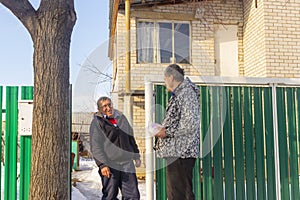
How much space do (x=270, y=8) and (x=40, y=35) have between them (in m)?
6.49

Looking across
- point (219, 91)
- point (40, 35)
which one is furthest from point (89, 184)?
point (40, 35)

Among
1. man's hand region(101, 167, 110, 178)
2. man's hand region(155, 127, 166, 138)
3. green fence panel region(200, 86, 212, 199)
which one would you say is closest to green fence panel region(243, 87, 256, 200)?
green fence panel region(200, 86, 212, 199)

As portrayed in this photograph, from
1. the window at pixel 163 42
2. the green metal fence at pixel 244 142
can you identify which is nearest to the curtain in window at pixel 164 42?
the window at pixel 163 42

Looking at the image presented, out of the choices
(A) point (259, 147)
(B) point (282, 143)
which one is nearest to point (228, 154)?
(A) point (259, 147)

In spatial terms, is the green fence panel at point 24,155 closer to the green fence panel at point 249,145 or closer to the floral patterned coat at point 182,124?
the floral patterned coat at point 182,124

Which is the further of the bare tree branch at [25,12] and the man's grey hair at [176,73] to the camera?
the bare tree branch at [25,12]

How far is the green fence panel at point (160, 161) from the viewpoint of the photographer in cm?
401

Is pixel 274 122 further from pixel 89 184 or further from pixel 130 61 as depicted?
pixel 130 61

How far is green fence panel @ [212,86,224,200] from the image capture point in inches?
163

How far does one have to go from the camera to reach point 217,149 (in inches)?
164

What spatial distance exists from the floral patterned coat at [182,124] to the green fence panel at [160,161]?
73cm

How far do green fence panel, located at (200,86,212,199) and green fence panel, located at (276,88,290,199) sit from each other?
833 mm

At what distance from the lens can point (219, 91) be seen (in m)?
4.22

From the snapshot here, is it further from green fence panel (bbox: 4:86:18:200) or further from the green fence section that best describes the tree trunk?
the green fence section
